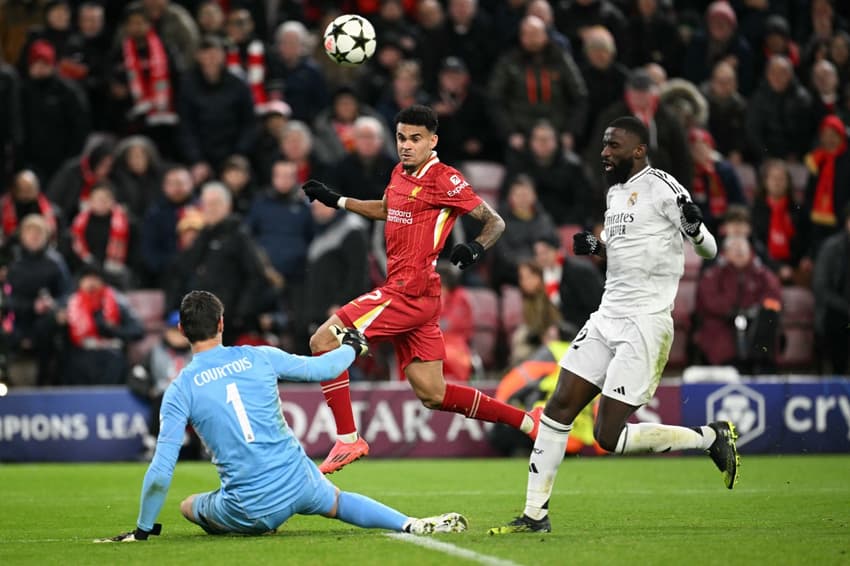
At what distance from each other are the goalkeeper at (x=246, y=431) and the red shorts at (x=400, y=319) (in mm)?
2046

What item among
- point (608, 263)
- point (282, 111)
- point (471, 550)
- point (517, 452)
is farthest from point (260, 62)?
point (471, 550)

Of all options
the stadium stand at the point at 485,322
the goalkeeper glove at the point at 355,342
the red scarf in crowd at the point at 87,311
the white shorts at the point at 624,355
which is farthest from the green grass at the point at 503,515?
the stadium stand at the point at 485,322

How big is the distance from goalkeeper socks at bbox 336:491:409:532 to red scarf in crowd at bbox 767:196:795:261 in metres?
10.8

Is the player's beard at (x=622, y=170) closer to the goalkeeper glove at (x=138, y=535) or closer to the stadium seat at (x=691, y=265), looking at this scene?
the goalkeeper glove at (x=138, y=535)

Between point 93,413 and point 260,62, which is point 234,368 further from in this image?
point 260,62

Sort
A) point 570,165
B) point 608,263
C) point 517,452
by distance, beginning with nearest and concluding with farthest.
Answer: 1. point 608,263
2. point 517,452
3. point 570,165

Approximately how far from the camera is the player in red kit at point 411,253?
32.5ft

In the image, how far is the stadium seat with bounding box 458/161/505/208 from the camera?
58.4 feet

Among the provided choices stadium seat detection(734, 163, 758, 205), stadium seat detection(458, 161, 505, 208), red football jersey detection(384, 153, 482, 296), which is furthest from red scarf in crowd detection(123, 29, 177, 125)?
red football jersey detection(384, 153, 482, 296)

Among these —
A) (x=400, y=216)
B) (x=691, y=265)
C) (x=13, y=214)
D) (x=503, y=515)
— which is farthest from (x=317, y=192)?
(x=691, y=265)

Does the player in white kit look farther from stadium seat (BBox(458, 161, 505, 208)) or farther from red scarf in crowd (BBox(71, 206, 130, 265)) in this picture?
red scarf in crowd (BBox(71, 206, 130, 265))

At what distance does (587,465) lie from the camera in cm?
1466

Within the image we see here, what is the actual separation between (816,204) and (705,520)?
9438 mm

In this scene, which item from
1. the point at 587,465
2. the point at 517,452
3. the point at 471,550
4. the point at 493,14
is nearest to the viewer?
the point at 471,550
